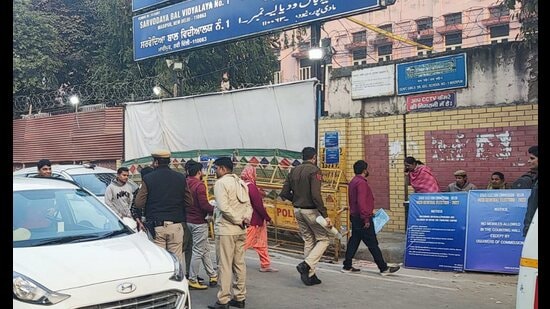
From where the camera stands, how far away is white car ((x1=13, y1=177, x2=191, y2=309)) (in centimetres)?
418

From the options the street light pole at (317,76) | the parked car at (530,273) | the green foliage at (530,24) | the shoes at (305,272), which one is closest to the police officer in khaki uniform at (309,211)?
the shoes at (305,272)

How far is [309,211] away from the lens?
24.9ft

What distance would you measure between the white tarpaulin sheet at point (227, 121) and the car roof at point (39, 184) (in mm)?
6019

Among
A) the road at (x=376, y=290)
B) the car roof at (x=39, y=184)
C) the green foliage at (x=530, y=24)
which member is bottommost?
the road at (x=376, y=290)

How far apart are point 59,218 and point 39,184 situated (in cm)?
60

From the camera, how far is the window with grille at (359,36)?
3488 centimetres

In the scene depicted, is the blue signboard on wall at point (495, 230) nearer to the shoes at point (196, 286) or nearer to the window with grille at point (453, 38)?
the shoes at point (196, 286)

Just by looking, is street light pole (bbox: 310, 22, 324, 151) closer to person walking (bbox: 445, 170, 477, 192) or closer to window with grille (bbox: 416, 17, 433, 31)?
person walking (bbox: 445, 170, 477, 192)

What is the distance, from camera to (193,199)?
23.7ft

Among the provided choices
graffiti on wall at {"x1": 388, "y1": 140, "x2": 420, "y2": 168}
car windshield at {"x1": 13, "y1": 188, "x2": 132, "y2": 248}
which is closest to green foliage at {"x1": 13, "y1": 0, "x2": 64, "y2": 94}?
graffiti on wall at {"x1": 388, "y1": 140, "x2": 420, "y2": 168}

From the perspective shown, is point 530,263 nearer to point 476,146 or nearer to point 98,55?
point 476,146
